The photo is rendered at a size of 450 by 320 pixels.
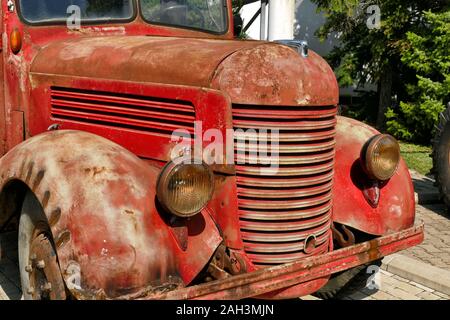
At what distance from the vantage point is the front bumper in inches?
102

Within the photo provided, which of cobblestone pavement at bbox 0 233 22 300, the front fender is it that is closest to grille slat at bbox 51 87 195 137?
the front fender

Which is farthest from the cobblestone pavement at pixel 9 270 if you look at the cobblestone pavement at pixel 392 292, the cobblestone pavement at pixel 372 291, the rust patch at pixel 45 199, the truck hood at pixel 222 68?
the cobblestone pavement at pixel 392 292

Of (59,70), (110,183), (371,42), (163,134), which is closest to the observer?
(110,183)

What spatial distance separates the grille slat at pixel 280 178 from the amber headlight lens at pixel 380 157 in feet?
1.68

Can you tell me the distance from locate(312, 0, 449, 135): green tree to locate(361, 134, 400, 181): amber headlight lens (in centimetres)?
742

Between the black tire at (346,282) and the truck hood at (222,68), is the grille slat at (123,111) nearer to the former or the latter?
the truck hood at (222,68)

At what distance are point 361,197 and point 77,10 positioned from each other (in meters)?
2.29

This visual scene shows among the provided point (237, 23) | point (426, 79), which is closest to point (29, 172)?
point (237, 23)

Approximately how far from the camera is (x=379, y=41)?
37.0 feet

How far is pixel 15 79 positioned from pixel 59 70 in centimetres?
48

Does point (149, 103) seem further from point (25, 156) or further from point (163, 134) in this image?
point (25, 156)

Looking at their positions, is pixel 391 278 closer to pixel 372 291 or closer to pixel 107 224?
pixel 372 291
